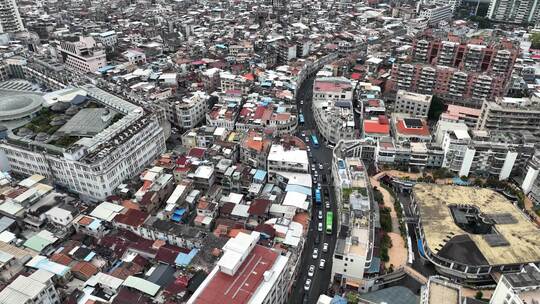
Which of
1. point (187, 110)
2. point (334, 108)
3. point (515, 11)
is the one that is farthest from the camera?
point (515, 11)

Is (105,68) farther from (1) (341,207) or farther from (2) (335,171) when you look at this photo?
(1) (341,207)

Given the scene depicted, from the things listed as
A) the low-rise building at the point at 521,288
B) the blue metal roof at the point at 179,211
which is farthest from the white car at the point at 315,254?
the low-rise building at the point at 521,288

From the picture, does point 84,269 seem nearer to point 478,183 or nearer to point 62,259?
point 62,259

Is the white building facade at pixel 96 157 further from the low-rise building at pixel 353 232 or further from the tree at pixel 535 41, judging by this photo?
the tree at pixel 535 41

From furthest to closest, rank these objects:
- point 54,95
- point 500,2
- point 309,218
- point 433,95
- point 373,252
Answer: point 500,2 → point 433,95 → point 54,95 → point 309,218 → point 373,252

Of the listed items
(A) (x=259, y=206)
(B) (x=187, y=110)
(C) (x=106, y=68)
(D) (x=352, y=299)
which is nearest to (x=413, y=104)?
(A) (x=259, y=206)

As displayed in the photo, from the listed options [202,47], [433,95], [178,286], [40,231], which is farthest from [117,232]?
[202,47]
